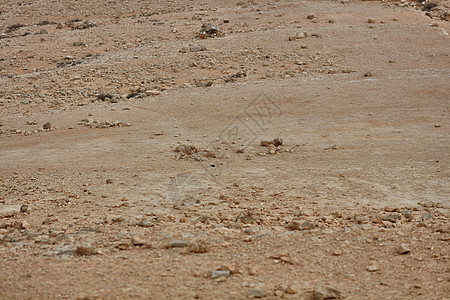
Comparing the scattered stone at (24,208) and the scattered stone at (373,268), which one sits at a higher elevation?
the scattered stone at (373,268)

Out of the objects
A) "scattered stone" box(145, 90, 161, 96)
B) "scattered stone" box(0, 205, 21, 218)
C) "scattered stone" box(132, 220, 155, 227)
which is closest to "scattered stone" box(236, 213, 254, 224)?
"scattered stone" box(132, 220, 155, 227)

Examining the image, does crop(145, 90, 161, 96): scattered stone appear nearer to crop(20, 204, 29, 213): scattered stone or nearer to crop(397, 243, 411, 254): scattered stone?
crop(20, 204, 29, 213): scattered stone

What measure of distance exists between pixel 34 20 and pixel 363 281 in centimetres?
2194

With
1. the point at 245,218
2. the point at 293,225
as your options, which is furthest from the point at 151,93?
the point at 293,225

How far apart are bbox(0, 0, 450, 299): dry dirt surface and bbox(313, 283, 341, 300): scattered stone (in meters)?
0.03

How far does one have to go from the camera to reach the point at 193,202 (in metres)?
6.14

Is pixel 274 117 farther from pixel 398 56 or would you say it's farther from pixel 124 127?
pixel 398 56

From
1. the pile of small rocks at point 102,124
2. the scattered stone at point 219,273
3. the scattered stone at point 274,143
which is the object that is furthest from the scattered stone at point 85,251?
the pile of small rocks at point 102,124

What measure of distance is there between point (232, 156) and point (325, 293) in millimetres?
4506

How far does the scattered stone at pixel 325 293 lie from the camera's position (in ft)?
12.3

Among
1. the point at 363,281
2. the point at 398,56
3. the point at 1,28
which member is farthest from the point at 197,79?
the point at 1,28

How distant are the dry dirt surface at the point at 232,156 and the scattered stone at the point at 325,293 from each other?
0.10 ft

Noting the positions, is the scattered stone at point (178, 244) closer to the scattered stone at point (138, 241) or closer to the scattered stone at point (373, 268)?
the scattered stone at point (138, 241)

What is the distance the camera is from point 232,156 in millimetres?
8133
